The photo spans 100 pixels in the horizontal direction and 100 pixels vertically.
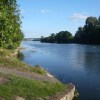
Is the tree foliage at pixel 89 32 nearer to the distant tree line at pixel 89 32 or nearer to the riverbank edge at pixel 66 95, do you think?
the distant tree line at pixel 89 32

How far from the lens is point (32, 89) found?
21.6 metres

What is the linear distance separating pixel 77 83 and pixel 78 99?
8.46 meters

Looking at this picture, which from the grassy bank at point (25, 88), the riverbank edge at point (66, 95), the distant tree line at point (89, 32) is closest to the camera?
the grassy bank at point (25, 88)

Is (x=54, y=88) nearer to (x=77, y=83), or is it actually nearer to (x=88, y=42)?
(x=77, y=83)

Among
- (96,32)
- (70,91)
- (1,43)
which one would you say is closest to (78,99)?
(70,91)

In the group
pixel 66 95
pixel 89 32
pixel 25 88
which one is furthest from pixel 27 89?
pixel 89 32

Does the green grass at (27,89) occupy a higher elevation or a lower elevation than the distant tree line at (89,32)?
lower

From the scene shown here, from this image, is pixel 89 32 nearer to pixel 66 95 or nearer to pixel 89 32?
pixel 89 32

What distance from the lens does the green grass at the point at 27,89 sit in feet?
65.5

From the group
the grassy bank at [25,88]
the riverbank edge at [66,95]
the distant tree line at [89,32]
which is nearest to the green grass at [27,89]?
the grassy bank at [25,88]

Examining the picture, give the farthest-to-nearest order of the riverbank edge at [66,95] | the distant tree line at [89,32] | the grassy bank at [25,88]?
the distant tree line at [89,32]
the riverbank edge at [66,95]
the grassy bank at [25,88]

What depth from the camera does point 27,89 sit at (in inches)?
839

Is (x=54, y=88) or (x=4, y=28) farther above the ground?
(x=4, y=28)

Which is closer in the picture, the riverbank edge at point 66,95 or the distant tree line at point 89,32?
the riverbank edge at point 66,95
